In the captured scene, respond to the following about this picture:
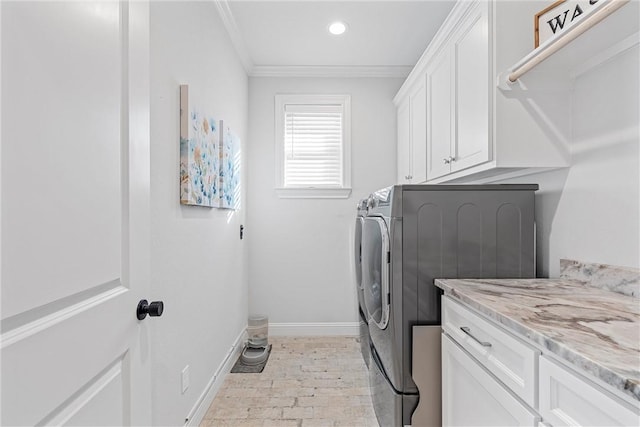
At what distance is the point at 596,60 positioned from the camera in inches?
53.2

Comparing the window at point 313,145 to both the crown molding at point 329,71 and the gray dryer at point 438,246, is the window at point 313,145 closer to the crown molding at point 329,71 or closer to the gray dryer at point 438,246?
the crown molding at point 329,71

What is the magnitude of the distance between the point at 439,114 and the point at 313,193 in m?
1.43

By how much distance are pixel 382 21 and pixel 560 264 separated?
78.3 inches

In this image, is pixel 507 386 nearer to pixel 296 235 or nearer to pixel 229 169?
pixel 229 169

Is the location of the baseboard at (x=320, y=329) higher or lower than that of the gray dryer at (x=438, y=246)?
lower

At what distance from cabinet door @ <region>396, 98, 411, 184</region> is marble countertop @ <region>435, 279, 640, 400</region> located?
1.55m

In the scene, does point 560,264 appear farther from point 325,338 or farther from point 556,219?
point 325,338

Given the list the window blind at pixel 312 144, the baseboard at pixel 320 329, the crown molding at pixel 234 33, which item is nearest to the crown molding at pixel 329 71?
the crown molding at pixel 234 33

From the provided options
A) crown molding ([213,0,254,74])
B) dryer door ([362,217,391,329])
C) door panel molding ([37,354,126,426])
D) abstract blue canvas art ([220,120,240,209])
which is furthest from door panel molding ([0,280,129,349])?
crown molding ([213,0,254,74])

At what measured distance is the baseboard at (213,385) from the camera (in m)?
1.80

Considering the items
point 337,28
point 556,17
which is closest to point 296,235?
point 337,28

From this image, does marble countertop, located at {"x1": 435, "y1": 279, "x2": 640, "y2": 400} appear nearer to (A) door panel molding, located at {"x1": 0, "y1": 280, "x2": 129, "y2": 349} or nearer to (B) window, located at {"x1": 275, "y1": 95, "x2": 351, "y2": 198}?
(A) door panel molding, located at {"x1": 0, "y1": 280, "x2": 129, "y2": 349}

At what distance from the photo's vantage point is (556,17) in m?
1.36

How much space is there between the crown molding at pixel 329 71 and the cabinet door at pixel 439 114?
3.14 feet
